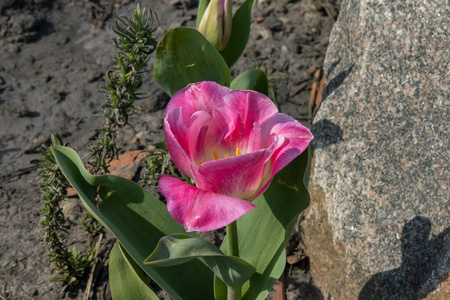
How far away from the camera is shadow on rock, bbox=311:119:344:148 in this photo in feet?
6.04

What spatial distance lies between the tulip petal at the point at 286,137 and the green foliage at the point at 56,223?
712 millimetres

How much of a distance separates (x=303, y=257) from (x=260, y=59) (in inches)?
51.8

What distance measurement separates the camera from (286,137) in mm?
1103

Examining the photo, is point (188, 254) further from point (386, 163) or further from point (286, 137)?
point (386, 163)

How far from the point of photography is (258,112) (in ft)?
3.73

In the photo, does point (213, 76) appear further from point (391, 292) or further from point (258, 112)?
point (391, 292)

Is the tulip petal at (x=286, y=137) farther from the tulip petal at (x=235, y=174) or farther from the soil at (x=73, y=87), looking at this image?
the soil at (x=73, y=87)

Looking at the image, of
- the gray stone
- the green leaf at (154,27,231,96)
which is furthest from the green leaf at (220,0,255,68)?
the gray stone

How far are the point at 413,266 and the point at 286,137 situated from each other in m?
0.71

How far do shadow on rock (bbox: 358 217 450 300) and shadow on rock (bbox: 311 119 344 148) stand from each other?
420 millimetres

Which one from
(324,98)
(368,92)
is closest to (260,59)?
(324,98)

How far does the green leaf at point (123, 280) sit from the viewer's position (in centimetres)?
146

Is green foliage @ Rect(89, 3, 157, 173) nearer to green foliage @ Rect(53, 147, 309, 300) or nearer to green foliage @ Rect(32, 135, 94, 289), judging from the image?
green foliage @ Rect(32, 135, 94, 289)

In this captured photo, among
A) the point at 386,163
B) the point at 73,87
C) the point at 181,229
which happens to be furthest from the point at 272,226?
the point at 73,87
